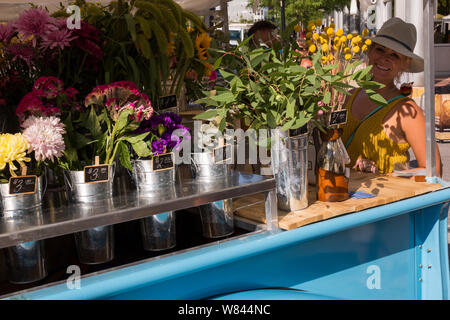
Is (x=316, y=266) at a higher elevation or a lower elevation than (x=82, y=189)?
lower

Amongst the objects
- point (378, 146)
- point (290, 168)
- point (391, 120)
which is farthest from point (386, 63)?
point (290, 168)

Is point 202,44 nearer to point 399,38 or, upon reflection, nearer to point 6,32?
point 6,32

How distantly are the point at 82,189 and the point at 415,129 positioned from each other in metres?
1.49

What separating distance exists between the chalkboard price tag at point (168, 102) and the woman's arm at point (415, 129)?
→ 1098 millimetres

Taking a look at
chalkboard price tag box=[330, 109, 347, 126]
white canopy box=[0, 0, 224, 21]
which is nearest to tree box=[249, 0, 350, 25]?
white canopy box=[0, 0, 224, 21]

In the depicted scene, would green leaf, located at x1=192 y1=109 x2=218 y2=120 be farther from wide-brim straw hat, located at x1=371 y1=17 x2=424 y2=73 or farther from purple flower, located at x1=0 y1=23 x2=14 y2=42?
wide-brim straw hat, located at x1=371 y1=17 x2=424 y2=73

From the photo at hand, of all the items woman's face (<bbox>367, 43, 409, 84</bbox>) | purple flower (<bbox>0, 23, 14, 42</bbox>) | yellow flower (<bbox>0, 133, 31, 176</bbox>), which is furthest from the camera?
woman's face (<bbox>367, 43, 409, 84</bbox>)

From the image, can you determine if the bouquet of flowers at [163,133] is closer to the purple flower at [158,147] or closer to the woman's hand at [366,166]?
the purple flower at [158,147]

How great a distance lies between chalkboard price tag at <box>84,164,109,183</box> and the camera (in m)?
1.29

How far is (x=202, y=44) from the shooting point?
1655mm

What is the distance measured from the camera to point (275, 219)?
1.45m

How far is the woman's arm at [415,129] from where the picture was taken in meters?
2.17

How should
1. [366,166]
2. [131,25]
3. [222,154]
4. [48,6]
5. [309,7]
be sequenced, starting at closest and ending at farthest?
1. [131,25]
2. [222,154]
3. [366,166]
4. [48,6]
5. [309,7]

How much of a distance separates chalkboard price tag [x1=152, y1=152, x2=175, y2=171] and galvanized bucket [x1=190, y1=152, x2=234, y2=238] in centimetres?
11
